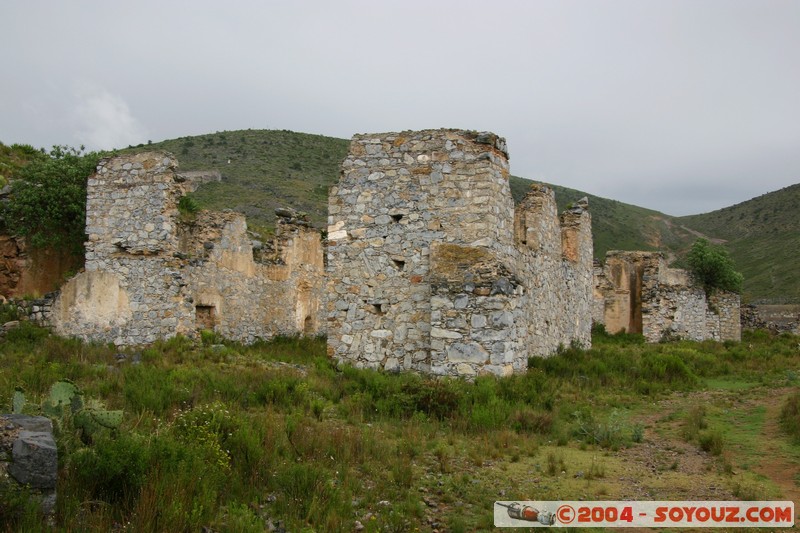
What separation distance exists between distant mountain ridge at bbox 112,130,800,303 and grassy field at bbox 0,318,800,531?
22.2m

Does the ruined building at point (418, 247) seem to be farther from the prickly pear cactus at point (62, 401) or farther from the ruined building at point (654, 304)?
the ruined building at point (654, 304)

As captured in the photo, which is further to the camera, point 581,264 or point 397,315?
point 581,264

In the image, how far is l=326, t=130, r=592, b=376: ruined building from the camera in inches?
417

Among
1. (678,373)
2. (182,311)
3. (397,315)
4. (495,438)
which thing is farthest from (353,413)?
(678,373)

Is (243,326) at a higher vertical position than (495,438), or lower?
higher

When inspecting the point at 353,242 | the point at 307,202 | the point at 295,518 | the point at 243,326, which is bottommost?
the point at 295,518

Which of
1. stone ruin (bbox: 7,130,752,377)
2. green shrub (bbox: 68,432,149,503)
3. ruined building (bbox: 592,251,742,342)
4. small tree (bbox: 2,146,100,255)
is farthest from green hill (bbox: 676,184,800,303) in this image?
green shrub (bbox: 68,432,149,503)

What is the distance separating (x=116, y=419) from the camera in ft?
18.7

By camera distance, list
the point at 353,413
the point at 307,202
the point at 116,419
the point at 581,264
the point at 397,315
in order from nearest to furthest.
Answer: the point at 116,419
the point at 353,413
the point at 397,315
the point at 581,264
the point at 307,202

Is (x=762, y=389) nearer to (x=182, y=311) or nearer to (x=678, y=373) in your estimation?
(x=678, y=373)

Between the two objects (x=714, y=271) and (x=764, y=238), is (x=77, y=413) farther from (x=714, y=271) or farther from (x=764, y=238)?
(x=764, y=238)

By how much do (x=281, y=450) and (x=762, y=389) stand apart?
9797 millimetres

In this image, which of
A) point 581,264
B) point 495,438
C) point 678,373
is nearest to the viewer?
point 495,438

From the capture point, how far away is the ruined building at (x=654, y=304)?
77.8 ft
